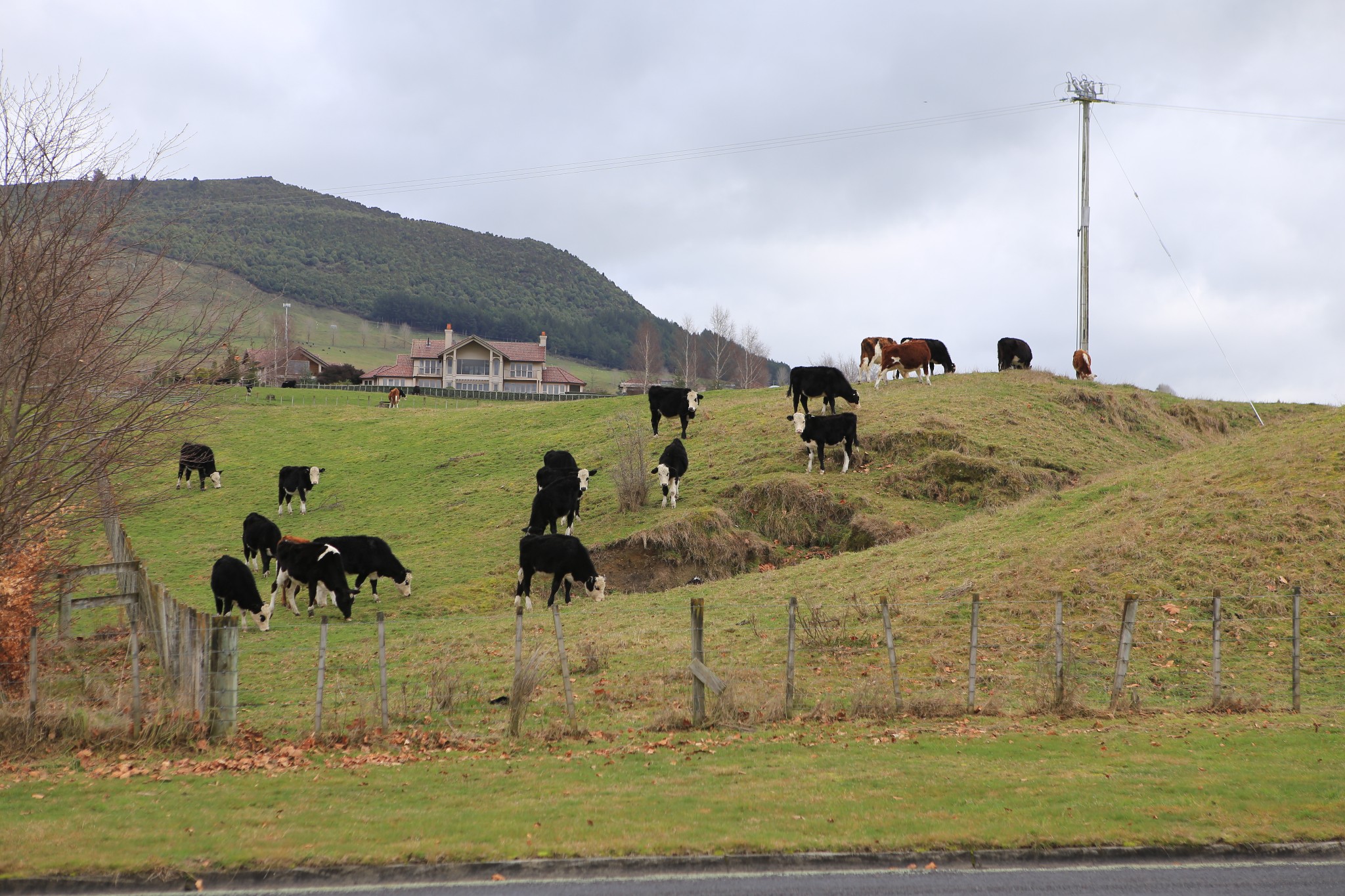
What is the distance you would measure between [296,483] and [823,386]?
18.4 m

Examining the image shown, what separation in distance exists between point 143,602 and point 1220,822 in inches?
673

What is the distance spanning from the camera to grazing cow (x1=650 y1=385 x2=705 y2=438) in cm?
3688

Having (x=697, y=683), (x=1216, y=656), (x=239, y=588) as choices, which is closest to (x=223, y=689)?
(x=697, y=683)

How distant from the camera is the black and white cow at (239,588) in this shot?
1956 centimetres

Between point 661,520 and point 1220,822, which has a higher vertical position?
point 661,520

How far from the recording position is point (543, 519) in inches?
1086

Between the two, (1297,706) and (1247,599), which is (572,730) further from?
(1247,599)

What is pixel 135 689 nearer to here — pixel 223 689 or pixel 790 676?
pixel 223 689

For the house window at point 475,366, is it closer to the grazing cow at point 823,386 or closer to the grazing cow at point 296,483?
the grazing cow at point 296,483

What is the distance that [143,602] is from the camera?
59.1ft

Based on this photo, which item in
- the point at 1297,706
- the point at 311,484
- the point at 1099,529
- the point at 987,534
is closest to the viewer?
the point at 1297,706

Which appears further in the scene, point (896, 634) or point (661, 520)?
point (661, 520)

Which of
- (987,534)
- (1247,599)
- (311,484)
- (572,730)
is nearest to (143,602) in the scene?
(572,730)

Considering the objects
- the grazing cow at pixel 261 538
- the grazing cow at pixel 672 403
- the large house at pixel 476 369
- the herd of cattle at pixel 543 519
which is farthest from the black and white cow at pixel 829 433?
the large house at pixel 476 369
